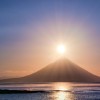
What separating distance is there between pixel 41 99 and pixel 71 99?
7.25m

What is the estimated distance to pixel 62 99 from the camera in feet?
344

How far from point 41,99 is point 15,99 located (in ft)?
21.4

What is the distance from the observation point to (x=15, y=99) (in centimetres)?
10612

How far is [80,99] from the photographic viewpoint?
103062 mm

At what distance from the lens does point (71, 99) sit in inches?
4117

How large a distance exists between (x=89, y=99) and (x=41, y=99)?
11874 millimetres

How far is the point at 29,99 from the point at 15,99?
3868mm

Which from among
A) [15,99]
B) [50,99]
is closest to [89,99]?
[50,99]

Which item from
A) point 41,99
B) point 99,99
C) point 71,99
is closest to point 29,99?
point 41,99

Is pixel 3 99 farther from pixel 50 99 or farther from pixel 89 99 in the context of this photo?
pixel 89 99

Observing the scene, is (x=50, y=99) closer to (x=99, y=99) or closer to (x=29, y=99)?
(x=29, y=99)

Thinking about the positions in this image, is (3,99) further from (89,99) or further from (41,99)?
(89,99)

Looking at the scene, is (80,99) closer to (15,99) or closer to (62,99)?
(62,99)

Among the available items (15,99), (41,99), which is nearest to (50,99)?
(41,99)
